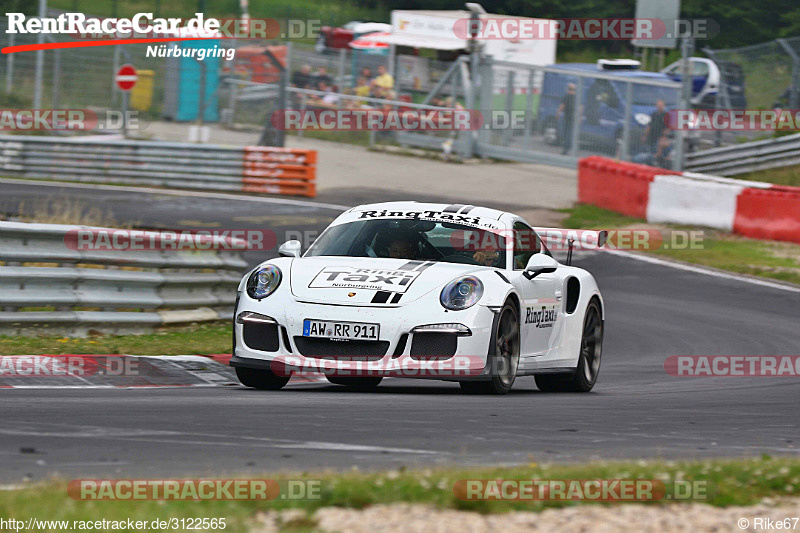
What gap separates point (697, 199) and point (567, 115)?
23.1ft

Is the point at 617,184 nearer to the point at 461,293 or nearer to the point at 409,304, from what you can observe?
the point at 461,293

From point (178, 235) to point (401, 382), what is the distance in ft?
9.52

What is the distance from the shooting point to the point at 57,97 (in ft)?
104

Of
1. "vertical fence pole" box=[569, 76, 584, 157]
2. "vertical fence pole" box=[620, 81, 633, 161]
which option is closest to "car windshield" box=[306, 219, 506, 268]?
"vertical fence pole" box=[620, 81, 633, 161]

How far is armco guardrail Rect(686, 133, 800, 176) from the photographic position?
80.0 feet

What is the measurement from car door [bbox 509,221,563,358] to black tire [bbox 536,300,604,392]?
0.51 m

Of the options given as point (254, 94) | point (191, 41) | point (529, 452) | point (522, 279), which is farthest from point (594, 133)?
point (529, 452)

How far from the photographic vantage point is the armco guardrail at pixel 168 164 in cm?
2527

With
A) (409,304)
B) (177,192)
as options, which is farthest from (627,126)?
(409,304)

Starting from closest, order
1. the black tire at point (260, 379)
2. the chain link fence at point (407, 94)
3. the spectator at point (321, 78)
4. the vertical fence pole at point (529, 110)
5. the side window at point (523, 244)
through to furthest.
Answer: the black tire at point (260, 379), the side window at point (523, 244), the chain link fence at point (407, 94), the vertical fence pole at point (529, 110), the spectator at point (321, 78)

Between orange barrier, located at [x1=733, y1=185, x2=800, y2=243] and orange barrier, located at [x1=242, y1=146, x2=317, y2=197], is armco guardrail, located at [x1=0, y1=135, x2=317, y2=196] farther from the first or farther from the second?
orange barrier, located at [x1=733, y1=185, x2=800, y2=243]

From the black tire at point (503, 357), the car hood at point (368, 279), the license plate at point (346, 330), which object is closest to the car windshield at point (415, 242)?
the car hood at point (368, 279)

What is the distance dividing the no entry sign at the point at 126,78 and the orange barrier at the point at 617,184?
1064 centimetres

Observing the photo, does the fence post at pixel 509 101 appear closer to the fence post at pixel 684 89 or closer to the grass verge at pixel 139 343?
the fence post at pixel 684 89
